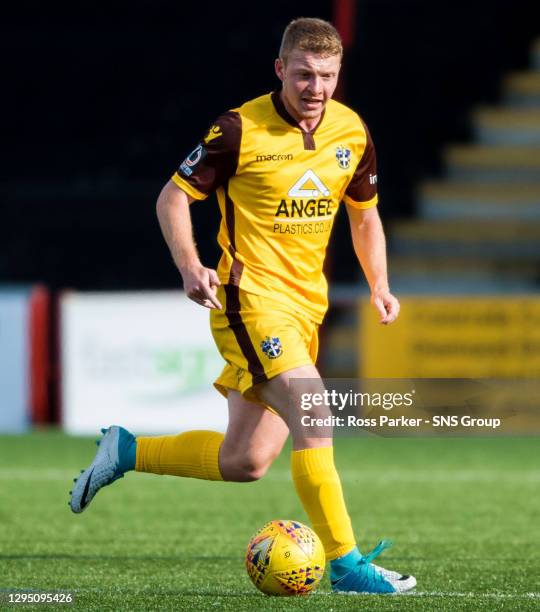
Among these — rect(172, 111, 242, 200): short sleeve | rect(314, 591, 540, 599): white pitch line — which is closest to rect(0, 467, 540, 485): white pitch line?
rect(314, 591, 540, 599): white pitch line

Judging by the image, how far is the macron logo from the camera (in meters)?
4.38

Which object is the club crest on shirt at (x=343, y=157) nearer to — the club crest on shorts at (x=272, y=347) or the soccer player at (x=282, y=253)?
the soccer player at (x=282, y=253)

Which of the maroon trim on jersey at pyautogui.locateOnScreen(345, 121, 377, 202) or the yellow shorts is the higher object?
the maroon trim on jersey at pyautogui.locateOnScreen(345, 121, 377, 202)

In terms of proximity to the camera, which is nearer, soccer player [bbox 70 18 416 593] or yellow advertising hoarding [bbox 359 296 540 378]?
soccer player [bbox 70 18 416 593]

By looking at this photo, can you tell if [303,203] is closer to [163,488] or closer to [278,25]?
[163,488]

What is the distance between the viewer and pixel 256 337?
4.29m

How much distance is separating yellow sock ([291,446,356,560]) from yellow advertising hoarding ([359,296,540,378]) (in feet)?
21.1

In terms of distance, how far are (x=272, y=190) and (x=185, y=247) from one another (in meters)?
0.35

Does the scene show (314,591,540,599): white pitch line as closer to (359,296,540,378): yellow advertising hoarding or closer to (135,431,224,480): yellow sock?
(135,431,224,480): yellow sock

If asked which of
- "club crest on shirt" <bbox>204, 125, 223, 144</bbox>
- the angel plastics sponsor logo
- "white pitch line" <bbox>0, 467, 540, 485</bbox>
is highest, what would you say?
"club crest on shirt" <bbox>204, 125, 223, 144</bbox>

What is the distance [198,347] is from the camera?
34.2 feet

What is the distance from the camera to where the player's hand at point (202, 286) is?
4.04 meters

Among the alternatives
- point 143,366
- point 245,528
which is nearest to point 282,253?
point 245,528

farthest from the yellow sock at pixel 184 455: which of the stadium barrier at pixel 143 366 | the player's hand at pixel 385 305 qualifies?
the stadium barrier at pixel 143 366
